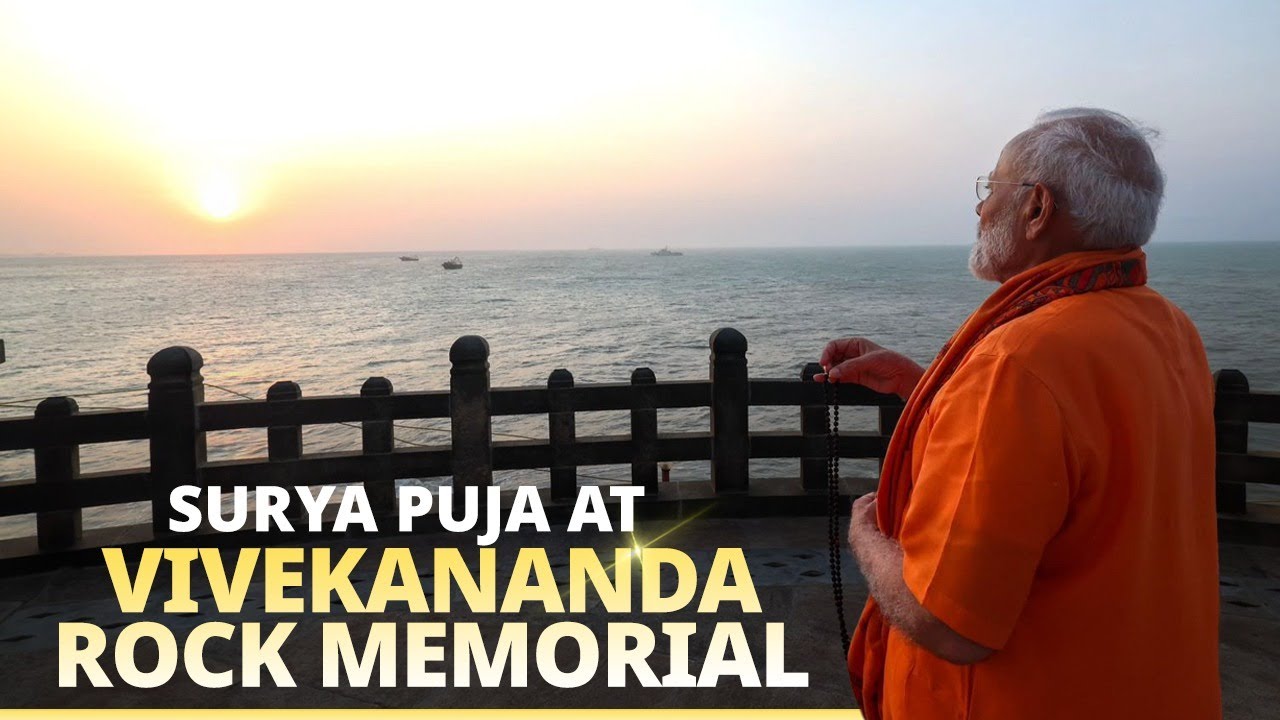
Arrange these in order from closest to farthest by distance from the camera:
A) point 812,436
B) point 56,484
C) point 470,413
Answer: point 56,484
point 470,413
point 812,436

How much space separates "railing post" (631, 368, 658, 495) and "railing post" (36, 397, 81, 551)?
405 cm

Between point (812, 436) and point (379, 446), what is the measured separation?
11.3 feet

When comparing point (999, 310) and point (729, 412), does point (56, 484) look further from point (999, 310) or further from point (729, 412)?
point (999, 310)

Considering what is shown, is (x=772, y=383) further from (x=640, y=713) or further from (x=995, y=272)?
(x=995, y=272)

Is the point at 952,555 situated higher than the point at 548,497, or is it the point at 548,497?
the point at 952,555

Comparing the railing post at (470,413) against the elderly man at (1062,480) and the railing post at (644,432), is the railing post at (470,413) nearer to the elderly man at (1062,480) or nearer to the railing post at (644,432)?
the railing post at (644,432)

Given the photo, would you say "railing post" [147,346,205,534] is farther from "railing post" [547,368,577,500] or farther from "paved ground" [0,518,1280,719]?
"railing post" [547,368,577,500]

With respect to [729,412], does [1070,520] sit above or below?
above

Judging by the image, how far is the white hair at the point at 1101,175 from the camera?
2.00 metres

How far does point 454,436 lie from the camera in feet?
25.5

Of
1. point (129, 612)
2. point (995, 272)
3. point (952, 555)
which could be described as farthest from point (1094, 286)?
point (129, 612)

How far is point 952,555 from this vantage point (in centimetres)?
184

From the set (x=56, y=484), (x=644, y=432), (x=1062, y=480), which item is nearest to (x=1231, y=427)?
(x=644, y=432)

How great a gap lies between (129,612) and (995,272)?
5.69m
